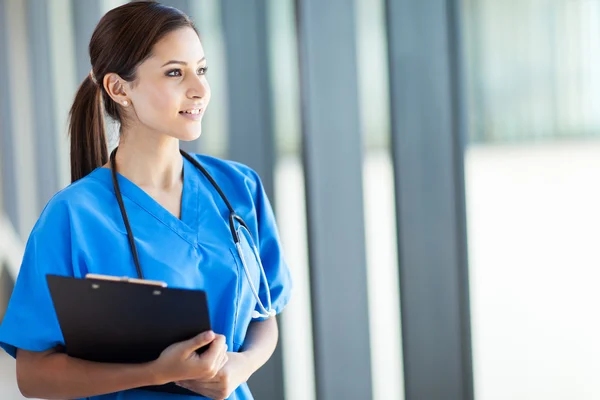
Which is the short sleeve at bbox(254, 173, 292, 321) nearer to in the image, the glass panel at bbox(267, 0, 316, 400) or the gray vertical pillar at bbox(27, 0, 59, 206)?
the glass panel at bbox(267, 0, 316, 400)

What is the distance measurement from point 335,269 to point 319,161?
0.25 metres

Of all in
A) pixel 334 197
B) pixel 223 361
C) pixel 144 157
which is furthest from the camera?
A: pixel 334 197

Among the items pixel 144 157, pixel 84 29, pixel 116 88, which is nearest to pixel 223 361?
pixel 144 157

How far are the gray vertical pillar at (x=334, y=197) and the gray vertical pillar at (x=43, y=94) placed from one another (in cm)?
96

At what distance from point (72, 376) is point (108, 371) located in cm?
6

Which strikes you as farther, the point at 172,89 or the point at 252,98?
the point at 252,98

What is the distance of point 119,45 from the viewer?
100 centimetres

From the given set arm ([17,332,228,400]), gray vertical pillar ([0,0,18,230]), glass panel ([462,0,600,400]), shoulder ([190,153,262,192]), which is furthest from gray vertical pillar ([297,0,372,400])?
gray vertical pillar ([0,0,18,230])

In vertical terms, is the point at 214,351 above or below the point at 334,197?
below

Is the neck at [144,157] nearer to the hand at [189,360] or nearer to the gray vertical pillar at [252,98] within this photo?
the hand at [189,360]

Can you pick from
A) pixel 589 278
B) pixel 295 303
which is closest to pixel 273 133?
pixel 295 303

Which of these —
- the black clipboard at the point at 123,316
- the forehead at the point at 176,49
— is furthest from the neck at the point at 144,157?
the black clipboard at the point at 123,316

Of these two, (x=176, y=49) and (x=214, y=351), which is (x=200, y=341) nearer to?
(x=214, y=351)

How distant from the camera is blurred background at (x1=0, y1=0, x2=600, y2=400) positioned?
1404 millimetres
